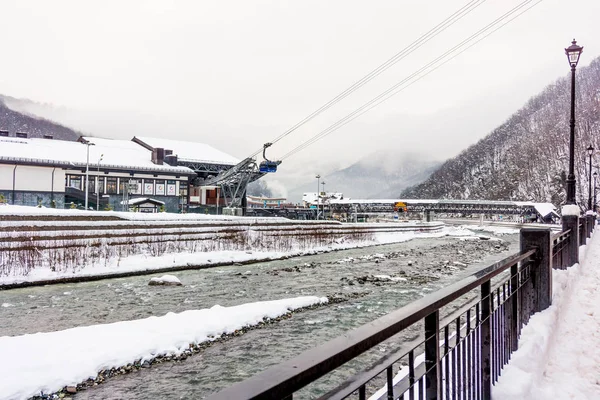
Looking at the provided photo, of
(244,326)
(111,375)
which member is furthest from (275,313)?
(111,375)

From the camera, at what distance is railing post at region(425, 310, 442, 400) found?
2812 mm

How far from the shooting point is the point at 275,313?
10.9m

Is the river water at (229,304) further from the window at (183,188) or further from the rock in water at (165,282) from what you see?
the window at (183,188)

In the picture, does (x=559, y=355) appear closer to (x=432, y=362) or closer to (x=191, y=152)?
(x=432, y=362)

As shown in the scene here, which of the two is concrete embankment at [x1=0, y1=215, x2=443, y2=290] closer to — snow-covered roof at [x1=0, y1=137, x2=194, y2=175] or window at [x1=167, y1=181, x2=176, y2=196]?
window at [x1=167, y1=181, x2=176, y2=196]

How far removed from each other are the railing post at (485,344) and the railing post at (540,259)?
3.06 metres

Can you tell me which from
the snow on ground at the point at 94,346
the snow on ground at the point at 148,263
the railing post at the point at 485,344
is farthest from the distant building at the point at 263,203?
the railing post at the point at 485,344

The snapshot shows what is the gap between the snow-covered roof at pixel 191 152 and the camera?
2488 inches

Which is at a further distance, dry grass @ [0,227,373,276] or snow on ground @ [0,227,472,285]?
dry grass @ [0,227,373,276]

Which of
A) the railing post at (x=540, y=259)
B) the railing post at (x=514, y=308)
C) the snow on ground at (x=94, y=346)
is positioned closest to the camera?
the railing post at (x=514, y=308)

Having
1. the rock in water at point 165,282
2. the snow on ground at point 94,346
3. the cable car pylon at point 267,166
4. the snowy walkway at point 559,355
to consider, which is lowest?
the rock in water at point 165,282

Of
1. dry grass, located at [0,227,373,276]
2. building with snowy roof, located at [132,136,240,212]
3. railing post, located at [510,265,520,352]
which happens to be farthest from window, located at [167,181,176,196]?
railing post, located at [510,265,520,352]

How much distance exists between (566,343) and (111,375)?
7.27 m

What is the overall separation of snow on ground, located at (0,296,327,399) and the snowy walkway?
19.7 ft
